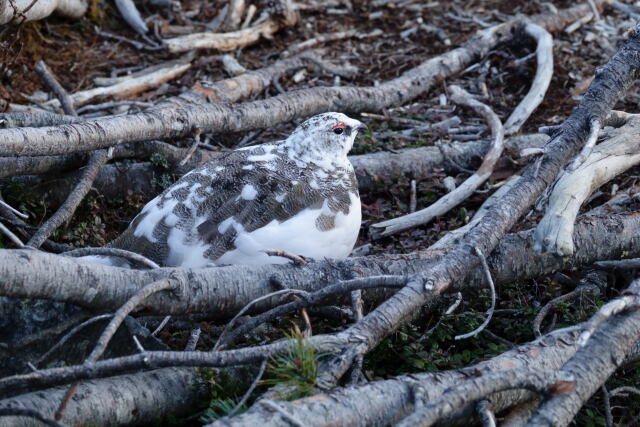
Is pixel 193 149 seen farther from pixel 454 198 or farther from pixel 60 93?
pixel 454 198

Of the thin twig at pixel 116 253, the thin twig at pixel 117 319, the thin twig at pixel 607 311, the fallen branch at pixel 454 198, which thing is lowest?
the fallen branch at pixel 454 198

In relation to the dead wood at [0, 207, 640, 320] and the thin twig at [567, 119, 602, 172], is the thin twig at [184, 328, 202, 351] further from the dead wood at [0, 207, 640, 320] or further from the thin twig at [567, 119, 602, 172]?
the thin twig at [567, 119, 602, 172]

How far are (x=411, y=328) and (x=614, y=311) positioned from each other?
1.00 metres

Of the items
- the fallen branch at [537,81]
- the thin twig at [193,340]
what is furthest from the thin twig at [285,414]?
the fallen branch at [537,81]

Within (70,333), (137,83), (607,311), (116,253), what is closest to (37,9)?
(137,83)

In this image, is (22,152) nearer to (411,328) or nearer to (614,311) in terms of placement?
(411,328)

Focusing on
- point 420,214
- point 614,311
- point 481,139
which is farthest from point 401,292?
point 481,139

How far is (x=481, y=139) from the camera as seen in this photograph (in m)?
5.50

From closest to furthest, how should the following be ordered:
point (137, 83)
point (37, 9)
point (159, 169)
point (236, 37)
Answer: point (159, 169) → point (37, 9) → point (137, 83) → point (236, 37)

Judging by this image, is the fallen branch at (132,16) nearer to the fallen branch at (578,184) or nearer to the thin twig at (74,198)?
the thin twig at (74,198)

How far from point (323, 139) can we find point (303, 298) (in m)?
1.29

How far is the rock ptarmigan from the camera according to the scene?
3.75m

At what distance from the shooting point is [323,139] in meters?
4.20

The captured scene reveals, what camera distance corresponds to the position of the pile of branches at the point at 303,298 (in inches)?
102
